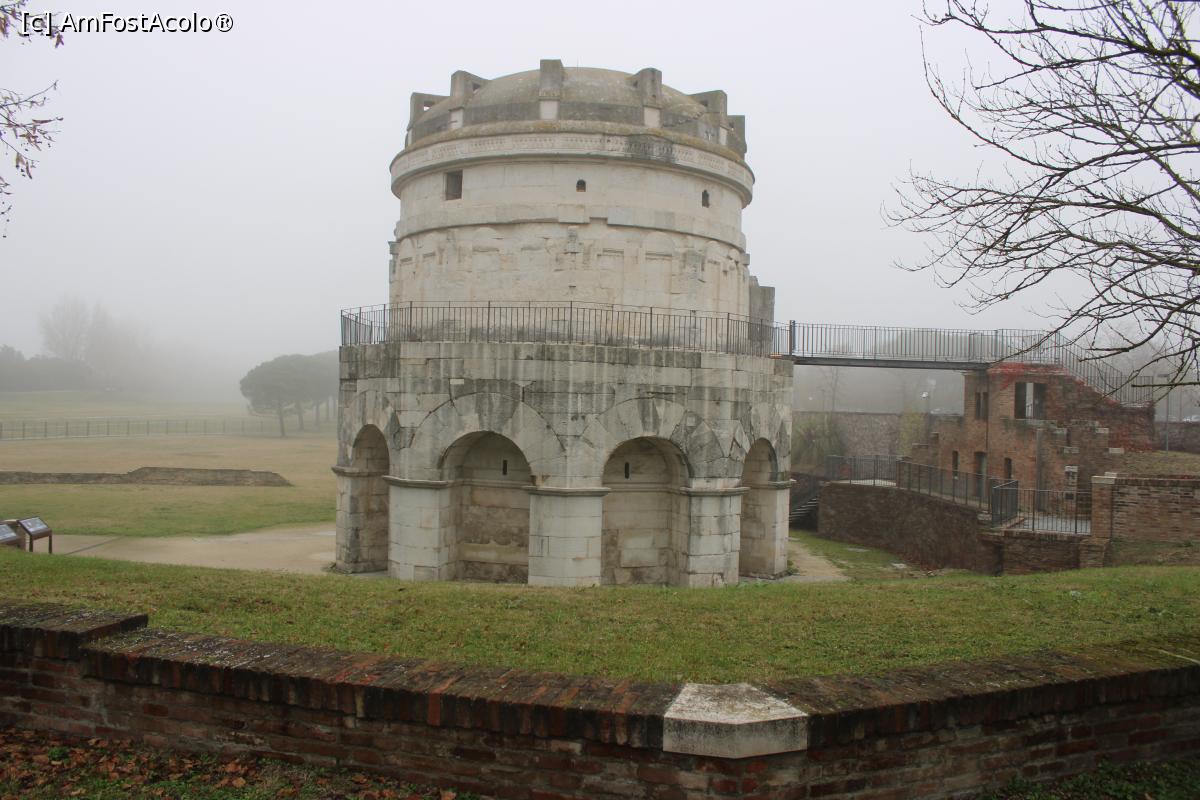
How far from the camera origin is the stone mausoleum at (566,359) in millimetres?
16547

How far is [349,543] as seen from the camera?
1934 cm

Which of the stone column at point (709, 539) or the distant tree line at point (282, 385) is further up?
the distant tree line at point (282, 385)

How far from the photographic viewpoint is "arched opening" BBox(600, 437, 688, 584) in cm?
1778

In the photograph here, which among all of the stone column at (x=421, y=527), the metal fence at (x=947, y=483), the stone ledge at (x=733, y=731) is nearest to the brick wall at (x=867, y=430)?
the metal fence at (x=947, y=483)

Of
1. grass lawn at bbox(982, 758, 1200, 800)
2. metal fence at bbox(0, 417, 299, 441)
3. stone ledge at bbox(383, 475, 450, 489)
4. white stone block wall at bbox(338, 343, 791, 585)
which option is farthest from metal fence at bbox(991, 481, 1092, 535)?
metal fence at bbox(0, 417, 299, 441)

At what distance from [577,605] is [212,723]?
3.91 m

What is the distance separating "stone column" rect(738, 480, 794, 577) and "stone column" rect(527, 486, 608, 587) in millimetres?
5001

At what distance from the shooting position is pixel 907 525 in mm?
27031

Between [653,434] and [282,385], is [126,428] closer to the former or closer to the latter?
[282,385]

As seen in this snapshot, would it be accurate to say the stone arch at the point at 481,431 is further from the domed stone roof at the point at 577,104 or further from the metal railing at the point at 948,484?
the metal railing at the point at 948,484

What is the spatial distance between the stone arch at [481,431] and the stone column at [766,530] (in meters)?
5.72

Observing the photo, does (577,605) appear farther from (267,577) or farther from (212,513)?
(212,513)

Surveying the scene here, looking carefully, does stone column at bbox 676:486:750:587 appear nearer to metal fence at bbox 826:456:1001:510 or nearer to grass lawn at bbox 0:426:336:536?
metal fence at bbox 826:456:1001:510

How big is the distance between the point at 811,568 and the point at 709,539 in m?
5.37
